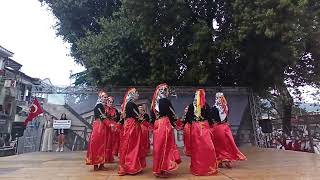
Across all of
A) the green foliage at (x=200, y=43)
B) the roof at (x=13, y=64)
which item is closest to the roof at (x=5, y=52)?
the roof at (x=13, y=64)

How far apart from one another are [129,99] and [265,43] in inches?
287

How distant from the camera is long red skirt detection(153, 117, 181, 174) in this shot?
22.7ft

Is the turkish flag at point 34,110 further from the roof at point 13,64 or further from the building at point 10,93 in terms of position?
the roof at point 13,64

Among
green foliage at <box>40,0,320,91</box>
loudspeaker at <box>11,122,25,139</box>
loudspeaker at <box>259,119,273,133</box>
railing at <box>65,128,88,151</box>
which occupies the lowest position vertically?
railing at <box>65,128,88,151</box>

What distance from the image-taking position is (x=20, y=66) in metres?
23.0

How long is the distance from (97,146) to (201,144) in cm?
244

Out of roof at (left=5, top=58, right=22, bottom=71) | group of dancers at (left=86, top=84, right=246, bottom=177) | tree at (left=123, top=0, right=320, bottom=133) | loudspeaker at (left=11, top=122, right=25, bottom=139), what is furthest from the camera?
roof at (left=5, top=58, right=22, bottom=71)

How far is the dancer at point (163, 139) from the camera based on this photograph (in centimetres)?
693

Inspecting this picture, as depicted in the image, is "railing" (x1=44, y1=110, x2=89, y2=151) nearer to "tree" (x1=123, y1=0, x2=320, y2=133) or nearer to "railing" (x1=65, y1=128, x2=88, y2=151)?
"railing" (x1=65, y1=128, x2=88, y2=151)

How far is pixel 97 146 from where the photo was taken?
26.5 ft

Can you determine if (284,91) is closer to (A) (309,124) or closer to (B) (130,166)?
→ (A) (309,124)

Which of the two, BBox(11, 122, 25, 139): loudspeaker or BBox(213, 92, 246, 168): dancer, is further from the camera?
BBox(11, 122, 25, 139): loudspeaker

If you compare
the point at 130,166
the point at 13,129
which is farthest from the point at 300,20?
the point at 13,129

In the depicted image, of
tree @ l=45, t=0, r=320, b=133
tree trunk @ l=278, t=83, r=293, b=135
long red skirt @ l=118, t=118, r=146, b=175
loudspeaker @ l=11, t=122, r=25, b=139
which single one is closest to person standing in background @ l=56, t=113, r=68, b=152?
loudspeaker @ l=11, t=122, r=25, b=139
